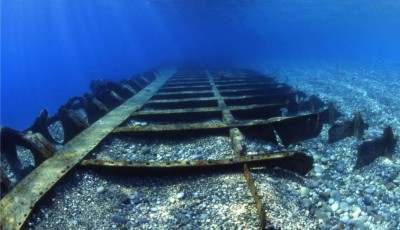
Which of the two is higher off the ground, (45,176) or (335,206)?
(45,176)

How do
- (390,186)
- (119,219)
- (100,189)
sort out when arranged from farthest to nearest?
(390,186), (100,189), (119,219)

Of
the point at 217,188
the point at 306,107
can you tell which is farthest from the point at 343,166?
the point at 306,107

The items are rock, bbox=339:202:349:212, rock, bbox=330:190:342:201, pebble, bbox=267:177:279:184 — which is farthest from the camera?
rock, bbox=330:190:342:201

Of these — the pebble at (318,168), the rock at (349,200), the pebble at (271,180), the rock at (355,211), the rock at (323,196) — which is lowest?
the rock at (349,200)

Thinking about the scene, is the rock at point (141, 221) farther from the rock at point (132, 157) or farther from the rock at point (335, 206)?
the rock at point (335, 206)

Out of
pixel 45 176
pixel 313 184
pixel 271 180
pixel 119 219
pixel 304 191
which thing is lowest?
pixel 313 184

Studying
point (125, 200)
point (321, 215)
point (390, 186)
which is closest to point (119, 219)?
point (125, 200)

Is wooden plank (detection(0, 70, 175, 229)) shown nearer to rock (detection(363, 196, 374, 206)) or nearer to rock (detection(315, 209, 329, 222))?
rock (detection(315, 209, 329, 222))

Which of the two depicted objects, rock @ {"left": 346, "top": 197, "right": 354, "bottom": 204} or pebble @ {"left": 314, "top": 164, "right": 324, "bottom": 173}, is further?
pebble @ {"left": 314, "top": 164, "right": 324, "bottom": 173}

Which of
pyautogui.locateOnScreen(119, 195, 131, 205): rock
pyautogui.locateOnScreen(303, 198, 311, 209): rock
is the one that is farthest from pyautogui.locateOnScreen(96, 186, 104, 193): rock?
pyautogui.locateOnScreen(303, 198, 311, 209): rock

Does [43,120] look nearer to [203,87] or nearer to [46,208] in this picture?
[46,208]

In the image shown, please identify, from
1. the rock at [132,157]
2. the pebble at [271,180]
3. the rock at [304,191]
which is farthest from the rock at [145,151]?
the rock at [304,191]

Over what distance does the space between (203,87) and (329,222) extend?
371 inches

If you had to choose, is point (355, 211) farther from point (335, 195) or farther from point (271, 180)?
point (271, 180)
